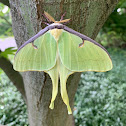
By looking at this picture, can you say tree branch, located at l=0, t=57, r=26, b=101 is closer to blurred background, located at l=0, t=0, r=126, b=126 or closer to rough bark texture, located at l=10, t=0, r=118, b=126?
rough bark texture, located at l=10, t=0, r=118, b=126

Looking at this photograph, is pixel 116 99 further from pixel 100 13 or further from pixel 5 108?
pixel 100 13

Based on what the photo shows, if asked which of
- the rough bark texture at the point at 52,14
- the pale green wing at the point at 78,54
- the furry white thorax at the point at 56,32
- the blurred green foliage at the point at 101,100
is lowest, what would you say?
the blurred green foliage at the point at 101,100

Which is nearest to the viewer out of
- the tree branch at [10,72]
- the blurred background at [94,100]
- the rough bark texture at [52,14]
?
the rough bark texture at [52,14]

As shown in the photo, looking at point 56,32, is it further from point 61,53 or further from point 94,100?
point 94,100

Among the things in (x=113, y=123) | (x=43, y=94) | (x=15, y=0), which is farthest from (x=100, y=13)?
(x=113, y=123)

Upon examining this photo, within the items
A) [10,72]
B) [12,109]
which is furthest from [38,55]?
[12,109]

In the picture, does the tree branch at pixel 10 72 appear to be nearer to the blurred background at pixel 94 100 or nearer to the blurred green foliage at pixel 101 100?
the blurred background at pixel 94 100

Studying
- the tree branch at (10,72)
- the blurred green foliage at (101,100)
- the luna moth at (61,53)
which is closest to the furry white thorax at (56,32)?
the luna moth at (61,53)
